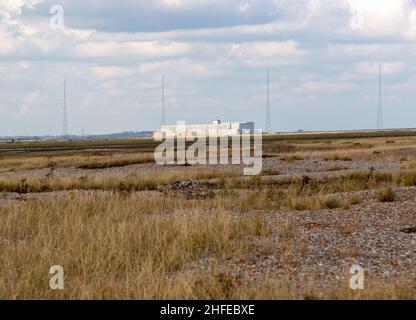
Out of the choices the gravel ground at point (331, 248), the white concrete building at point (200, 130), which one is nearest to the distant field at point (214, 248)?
the gravel ground at point (331, 248)

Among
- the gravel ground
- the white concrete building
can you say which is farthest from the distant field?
the white concrete building

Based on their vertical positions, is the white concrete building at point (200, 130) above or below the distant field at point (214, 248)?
above

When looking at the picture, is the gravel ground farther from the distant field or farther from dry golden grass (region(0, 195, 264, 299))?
dry golden grass (region(0, 195, 264, 299))

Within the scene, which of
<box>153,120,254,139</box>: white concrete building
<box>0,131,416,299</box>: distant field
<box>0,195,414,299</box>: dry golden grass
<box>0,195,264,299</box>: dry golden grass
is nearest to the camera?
<box>0,195,414,299</box>: dry golden grass

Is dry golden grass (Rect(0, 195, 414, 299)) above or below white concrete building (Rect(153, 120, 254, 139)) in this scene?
below

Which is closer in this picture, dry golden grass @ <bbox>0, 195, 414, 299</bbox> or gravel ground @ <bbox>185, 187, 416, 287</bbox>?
dry golden grass @ <bbox>0, 195, 414, 299</bbox>

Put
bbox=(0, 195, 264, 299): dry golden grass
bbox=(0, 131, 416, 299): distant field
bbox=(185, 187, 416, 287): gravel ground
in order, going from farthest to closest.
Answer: bbox=(185, 187, 416, 287): gravel ground
bbox=(0, 195, 264, 299): dry golden grass
bbox=(0, 131, 416, 299): distant field

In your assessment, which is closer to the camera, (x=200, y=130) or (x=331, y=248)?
(x=331, y=248)

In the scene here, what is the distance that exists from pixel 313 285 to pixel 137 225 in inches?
231

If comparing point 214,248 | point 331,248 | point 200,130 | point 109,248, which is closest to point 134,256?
point 109,248

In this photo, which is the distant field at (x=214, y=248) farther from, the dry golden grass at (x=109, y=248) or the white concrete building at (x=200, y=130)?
the white concrete building at (x=200, y=130)

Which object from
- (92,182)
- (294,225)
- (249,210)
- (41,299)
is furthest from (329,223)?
(92,182)

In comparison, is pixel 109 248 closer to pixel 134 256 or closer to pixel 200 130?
pixel 134 256

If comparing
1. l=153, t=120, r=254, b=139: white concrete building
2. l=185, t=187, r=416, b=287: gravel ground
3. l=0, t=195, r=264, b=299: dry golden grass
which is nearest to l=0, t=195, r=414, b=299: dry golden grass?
l=0, t=195, r=264, b=299: dry golden grass
